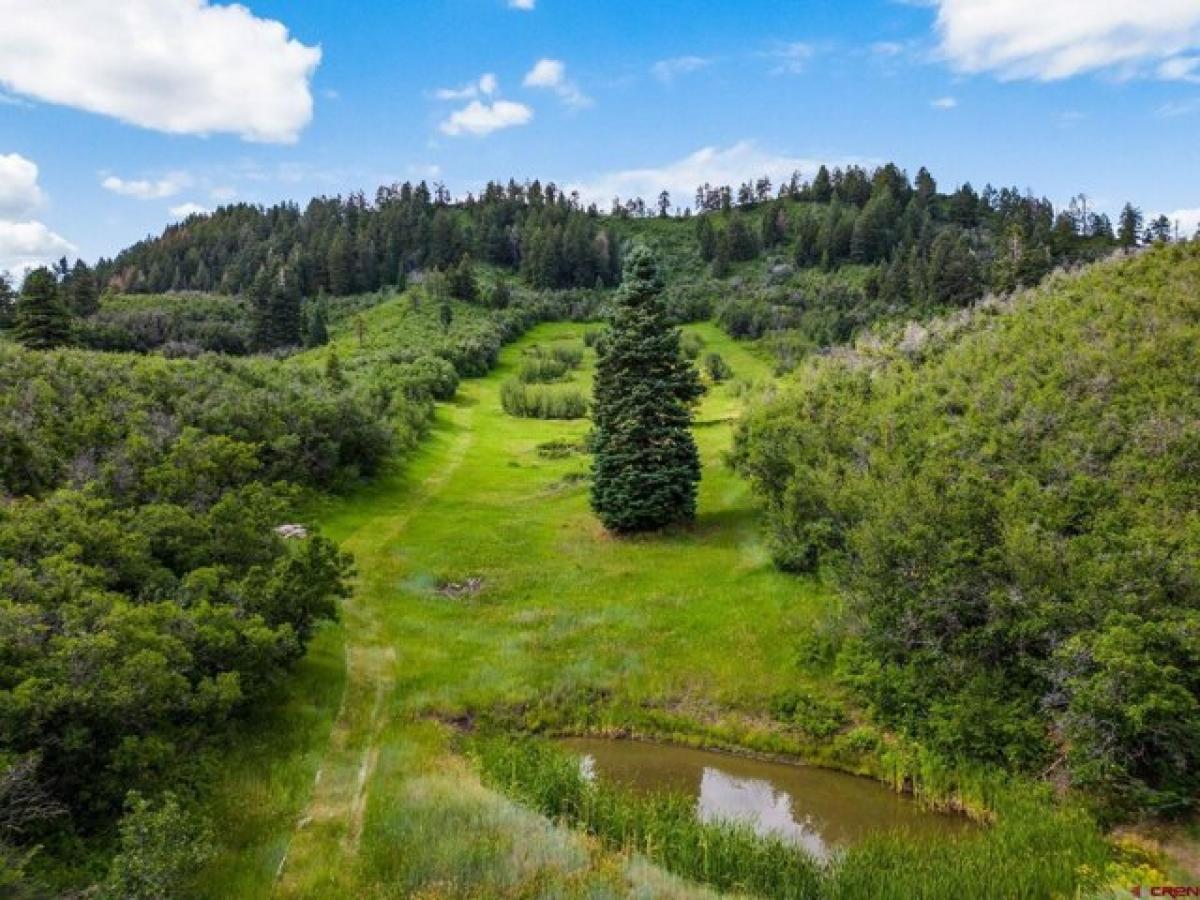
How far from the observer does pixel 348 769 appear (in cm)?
2023

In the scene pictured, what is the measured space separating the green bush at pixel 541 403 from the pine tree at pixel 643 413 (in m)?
42.1

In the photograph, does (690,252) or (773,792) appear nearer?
(773,792)

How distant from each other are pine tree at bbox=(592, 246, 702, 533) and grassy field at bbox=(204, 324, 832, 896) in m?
2.09

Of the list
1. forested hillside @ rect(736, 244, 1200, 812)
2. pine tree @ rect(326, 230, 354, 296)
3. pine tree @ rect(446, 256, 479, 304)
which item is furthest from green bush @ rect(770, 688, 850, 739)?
pine tree @ rect(326, 230, 354, 296)

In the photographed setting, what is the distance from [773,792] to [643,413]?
21.2m

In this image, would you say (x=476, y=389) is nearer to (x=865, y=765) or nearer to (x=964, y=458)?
(x=964, y=458)

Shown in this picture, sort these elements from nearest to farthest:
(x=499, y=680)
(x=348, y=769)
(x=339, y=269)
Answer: (x=348, y=769) < (x=499, y=680) < (x=339, y=269)

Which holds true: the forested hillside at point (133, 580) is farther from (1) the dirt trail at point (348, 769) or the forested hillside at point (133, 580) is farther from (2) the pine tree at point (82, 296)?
(2) the pine tree at point (82, 296)

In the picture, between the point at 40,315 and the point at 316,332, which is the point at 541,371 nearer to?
the point at 316,332

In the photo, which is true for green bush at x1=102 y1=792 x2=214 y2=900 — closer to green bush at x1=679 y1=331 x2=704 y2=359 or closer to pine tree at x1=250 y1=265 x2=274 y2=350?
green bush at x1=679 y1=331 x2=704 y2=359

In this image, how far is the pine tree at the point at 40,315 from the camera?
6341 centimetres

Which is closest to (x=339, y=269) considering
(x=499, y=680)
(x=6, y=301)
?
(x=6, y=301)

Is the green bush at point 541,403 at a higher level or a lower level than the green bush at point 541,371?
lower

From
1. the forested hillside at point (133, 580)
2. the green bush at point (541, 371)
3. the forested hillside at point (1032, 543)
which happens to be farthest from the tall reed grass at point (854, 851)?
the green bush at point (541, 371)
